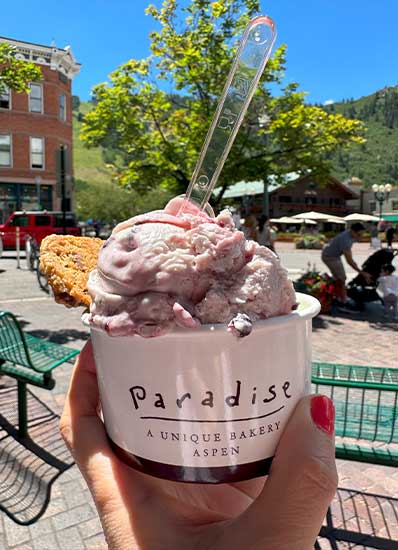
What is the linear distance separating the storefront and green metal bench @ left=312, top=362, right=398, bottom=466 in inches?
1286

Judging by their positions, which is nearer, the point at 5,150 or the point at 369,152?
the point at 5,150

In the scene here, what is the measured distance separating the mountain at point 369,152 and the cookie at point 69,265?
110563 millimetres

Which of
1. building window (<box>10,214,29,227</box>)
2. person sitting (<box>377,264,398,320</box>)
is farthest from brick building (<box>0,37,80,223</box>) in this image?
person sitting (<box>377,264,398,320</box>)

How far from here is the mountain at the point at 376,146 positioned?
426 feet

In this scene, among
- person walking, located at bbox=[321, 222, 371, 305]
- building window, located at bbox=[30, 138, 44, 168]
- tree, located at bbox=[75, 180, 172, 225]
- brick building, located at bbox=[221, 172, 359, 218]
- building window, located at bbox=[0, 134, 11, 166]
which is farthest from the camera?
brick building, located at bbox=[221, 172, 359, 218]

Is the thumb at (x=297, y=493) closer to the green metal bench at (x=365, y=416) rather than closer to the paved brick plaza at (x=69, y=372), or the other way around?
the green metal bench at (x=365, y=416)

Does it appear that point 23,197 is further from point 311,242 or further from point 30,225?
point 311,242

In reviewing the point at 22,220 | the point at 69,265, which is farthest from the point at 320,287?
the point at 22,220

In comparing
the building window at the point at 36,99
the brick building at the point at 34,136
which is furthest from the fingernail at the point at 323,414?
the building window at the point at 36,99

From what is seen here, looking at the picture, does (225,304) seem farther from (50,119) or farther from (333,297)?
(50,119)

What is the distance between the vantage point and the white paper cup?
107cm

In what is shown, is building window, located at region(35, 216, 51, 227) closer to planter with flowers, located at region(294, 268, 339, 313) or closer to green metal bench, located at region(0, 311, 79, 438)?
planter with flowers, located at region(294, 268, 339, 313)

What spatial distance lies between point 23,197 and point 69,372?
30420 millimetres

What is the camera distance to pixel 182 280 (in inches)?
42.4
